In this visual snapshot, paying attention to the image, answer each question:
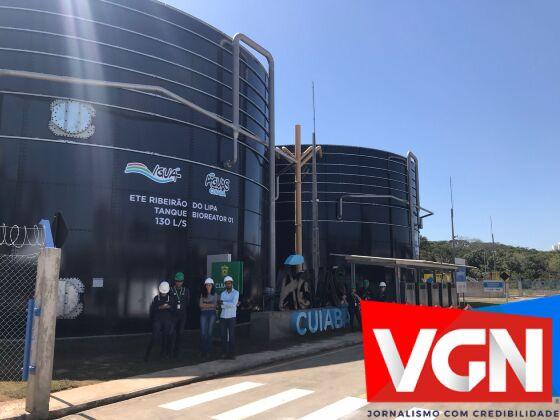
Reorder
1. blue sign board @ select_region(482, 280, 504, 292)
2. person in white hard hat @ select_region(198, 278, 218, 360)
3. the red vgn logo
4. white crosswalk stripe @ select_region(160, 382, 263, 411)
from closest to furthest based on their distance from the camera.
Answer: the red vgn logo → white crosswalk stripe @ select_region(160, 382, 263, 411) → person in white hard hat @ select_region(198, 278, 218, 360) → blue sign board @ select_region(482, 280, 504, 292)

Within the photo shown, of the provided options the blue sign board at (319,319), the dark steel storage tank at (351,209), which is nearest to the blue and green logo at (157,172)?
the blue sign board at (319,319)

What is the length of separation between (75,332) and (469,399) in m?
9.84

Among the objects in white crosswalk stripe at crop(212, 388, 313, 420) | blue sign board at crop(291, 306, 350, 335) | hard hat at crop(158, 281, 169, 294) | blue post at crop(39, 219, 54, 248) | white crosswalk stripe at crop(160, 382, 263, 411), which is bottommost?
white crosswalk stripe at crop(160, 382, 263, 411)

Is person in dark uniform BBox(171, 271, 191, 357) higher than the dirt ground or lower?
higher

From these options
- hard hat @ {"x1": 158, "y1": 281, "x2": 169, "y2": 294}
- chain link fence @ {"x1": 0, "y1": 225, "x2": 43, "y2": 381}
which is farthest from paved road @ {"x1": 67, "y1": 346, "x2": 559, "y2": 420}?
chain link fence @ {"x1": 0, "y1": 225, "x2": 43, "y2": 381}

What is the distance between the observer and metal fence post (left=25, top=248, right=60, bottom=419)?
6.95 m

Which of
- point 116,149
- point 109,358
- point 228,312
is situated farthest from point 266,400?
point 116,149

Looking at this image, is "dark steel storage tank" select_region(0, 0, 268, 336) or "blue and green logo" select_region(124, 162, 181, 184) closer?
"dark steel storage tank" select_region(0, 0, 268, 336)

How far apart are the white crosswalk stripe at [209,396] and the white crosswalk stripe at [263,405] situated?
788 mm

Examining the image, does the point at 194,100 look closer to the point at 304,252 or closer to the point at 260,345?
the point at 260,345

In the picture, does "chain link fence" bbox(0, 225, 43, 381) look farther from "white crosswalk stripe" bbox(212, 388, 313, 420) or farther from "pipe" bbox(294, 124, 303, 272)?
"pipe" bbox(294, 124, 303, 272)

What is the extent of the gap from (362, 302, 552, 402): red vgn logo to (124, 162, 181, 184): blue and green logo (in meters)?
8.88

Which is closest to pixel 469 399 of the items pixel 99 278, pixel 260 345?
pixel 260 345

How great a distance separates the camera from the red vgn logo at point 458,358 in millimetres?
7082
